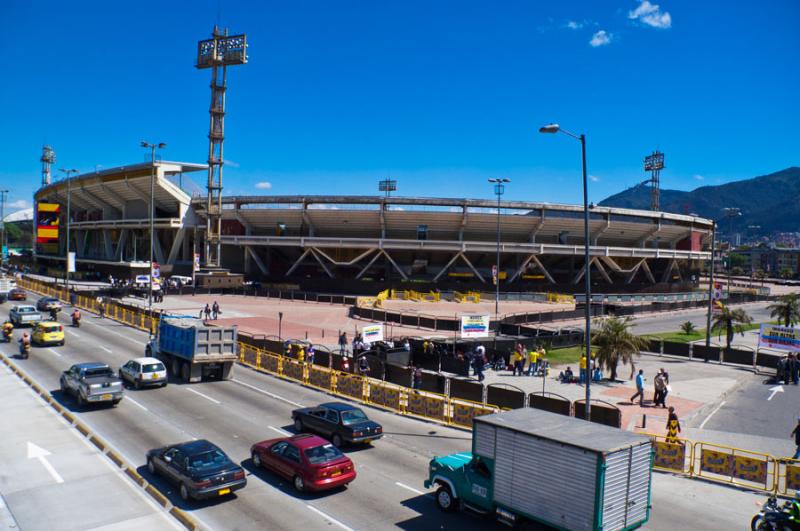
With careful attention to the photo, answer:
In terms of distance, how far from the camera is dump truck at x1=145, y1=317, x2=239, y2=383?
25.7 metres

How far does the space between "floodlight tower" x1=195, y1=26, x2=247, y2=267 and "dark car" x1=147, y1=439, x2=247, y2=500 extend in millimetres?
66678

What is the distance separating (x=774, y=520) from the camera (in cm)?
1192

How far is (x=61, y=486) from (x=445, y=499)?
9352 millimetres

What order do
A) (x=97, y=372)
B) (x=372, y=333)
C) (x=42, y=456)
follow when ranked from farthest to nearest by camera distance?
(x=372, y=333) → (x=97, y=372) → (x=42, y=456)

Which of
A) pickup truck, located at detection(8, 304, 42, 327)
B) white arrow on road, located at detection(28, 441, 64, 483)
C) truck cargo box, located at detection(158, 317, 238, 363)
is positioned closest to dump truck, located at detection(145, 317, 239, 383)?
truck cargo box, located at detection(158, 317, 238, 363)

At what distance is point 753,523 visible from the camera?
1226cm

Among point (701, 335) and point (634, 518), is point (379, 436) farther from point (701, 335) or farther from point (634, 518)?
point (701, 335)

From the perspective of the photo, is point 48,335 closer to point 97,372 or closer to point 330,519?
point 97,372

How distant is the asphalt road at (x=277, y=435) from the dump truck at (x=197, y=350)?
776mm

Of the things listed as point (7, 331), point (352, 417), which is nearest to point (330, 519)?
point (352, 417)

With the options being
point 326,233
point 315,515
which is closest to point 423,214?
point 326,233

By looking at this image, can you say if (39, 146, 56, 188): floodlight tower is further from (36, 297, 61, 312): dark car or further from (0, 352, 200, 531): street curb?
Answer: (0, 352, 200, 531): street curb

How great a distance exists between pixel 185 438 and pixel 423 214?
58723 millimetres

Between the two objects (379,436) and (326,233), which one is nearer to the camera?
(379,436)
